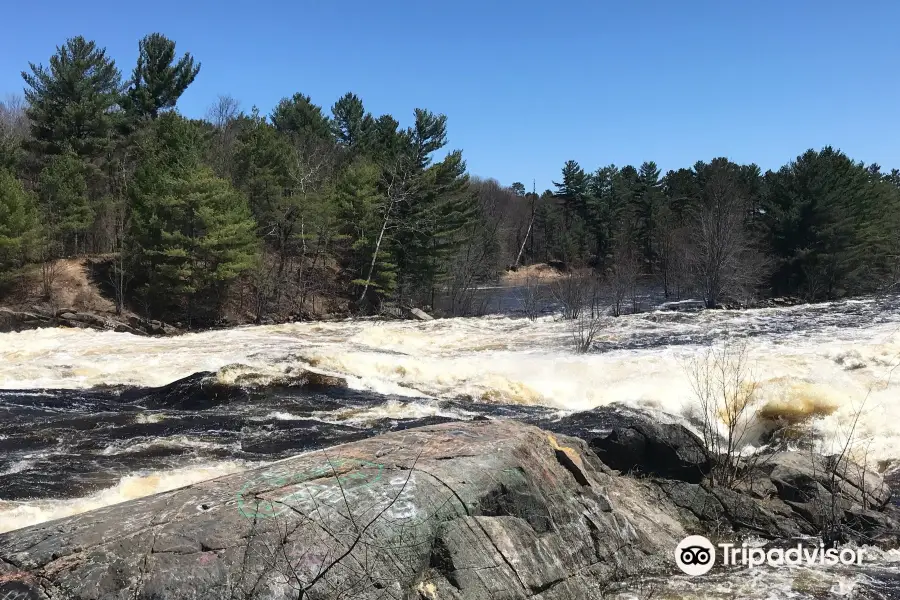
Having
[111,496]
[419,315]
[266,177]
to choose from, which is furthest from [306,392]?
[266,177]

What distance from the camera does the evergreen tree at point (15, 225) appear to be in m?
25.4

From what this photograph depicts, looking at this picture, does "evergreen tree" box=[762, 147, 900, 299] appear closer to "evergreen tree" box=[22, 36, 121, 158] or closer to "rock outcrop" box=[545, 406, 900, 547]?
"rock outcrop" box=[545, 406, 900, 547]

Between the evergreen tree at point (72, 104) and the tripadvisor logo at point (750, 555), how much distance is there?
32900mm

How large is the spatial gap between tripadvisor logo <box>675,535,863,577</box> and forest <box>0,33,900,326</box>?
2477 centimetres

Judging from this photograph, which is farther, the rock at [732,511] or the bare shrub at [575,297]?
the bare shrub at [575,297]

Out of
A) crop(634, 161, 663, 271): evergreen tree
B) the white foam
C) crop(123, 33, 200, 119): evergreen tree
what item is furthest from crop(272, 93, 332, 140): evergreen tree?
the white foam

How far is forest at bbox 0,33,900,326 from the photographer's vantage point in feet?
90.5

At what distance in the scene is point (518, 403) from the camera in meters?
13.3

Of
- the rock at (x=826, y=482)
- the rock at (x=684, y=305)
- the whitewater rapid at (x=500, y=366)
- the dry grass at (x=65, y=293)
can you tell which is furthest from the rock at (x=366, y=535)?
the rock at (x=684, y=305)

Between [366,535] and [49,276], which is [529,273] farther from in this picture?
[366,535]

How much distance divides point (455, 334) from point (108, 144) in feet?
68.8

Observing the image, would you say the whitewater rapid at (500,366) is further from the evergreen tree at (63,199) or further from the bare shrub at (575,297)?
the evergreen tree at (63,199)

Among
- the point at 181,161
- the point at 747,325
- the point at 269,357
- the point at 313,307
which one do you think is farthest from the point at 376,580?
the point at 313,307

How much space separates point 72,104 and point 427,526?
33.2 m
